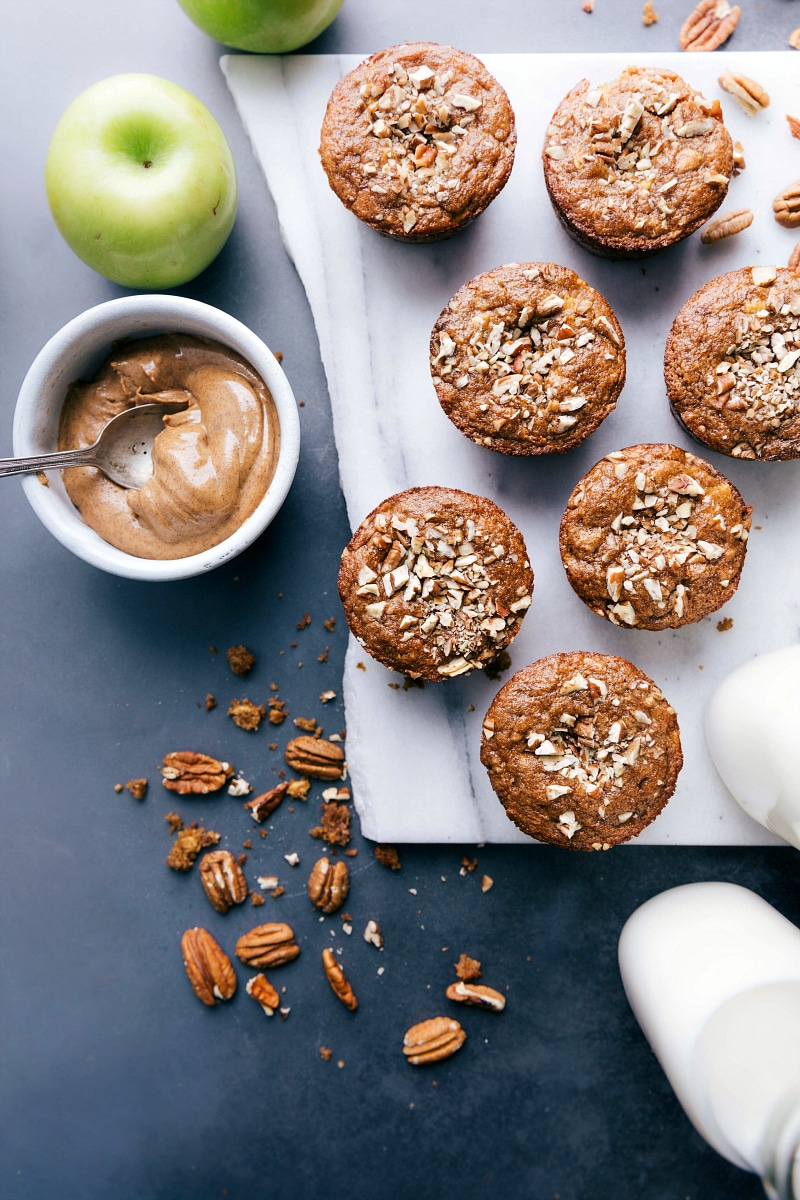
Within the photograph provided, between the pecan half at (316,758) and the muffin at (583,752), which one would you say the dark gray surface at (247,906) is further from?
the muffin at (583,752)

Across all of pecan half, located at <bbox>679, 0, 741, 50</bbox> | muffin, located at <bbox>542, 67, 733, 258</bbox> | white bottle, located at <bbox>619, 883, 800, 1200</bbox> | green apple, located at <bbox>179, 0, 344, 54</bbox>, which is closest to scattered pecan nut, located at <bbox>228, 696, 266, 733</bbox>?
Answer: white bottle, located at <bbox>619, 883, 800, 1200</bbox>

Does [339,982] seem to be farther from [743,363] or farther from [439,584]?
[743,363]

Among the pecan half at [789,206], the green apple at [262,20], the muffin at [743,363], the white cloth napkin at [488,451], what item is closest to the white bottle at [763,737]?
the white cloth napkin at [488,451]

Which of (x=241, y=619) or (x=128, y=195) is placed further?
(x=241, y=619)

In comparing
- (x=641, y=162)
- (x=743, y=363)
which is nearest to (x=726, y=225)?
(x=641, y=162)

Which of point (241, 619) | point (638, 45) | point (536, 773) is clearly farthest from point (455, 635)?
point (638, 45)

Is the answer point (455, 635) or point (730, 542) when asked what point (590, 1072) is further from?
point (730, 542)

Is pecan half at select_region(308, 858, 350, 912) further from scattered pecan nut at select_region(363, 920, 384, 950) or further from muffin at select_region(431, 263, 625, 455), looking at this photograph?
muffin at select_region(431, 263, 625, 455)
